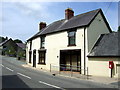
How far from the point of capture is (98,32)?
58.0ft

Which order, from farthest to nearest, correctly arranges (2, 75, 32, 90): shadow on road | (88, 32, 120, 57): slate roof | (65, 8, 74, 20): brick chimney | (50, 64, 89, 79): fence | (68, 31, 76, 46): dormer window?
(65, 8, 74, 20): brick chimney → (68, 31, 76, 46): dormer window → (50, 64, 89, 79): fence → (88, 32, 120, 57): slate roof → (2, 75, 32, 90): shadow on road

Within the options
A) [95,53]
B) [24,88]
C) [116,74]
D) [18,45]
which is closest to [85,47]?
[95,53]

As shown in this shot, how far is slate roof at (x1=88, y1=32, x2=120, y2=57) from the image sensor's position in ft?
46.7

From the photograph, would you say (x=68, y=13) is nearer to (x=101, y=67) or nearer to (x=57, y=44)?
(x=57, y=44)

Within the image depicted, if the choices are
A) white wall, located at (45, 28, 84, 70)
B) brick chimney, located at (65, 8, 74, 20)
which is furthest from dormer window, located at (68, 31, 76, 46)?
brick chimney, located at (65, 8, 74, 20)

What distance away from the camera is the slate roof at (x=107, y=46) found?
14.2m

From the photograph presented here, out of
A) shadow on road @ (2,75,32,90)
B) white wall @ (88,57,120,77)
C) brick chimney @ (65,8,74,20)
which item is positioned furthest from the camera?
brick chimney @ (65,8,74,20)

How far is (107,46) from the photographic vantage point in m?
15.3

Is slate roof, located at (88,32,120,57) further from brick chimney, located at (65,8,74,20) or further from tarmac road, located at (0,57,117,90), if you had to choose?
brick chimney, located at (65,8,74,20)

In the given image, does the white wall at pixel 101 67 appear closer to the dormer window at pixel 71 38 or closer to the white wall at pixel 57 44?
the white wall at pixel 57 44

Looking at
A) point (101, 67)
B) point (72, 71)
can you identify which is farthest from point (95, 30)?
point (72, 71)

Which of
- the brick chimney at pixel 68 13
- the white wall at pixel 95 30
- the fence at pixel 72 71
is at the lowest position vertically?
the fence at pixel 72 71

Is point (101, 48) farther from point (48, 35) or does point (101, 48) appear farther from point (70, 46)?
point (48, 35)

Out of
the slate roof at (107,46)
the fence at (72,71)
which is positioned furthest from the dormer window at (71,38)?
the fence at (72,71)
